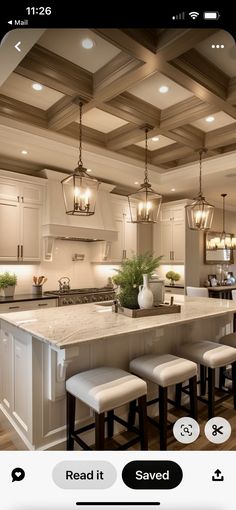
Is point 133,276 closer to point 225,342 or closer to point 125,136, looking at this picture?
point 225,342

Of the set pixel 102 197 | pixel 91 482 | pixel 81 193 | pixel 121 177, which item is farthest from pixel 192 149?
pixel 91 482

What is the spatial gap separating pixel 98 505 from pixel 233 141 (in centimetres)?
363

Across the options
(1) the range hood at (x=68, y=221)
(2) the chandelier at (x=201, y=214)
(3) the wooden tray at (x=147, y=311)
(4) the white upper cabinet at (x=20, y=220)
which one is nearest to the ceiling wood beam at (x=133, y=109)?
(2) the chandelier at (x=201, y=214)

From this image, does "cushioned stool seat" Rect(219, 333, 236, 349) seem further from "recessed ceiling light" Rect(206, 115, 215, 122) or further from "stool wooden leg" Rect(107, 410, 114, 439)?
"recessed ceiling light" Rect(206, 115, 215, 122)

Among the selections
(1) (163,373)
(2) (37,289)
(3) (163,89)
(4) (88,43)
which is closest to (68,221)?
(2) (37,289)

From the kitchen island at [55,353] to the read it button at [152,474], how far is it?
737mm

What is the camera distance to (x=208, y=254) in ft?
19.8

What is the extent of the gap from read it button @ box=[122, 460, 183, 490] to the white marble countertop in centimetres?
74

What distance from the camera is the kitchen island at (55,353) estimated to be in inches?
59.9

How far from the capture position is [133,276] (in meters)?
2.18

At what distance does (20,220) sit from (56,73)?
6.79ft

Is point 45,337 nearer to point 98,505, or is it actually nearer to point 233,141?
point 98,505

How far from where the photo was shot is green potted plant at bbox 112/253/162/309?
214 centimetres

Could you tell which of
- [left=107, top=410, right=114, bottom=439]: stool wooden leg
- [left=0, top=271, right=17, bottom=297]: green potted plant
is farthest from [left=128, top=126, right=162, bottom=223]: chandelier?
[left=0, top=271, right=17, bottom=297]: green potted plant
